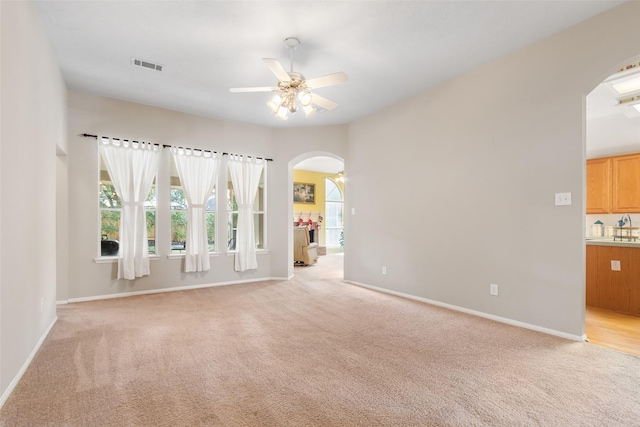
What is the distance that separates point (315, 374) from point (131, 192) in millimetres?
4039

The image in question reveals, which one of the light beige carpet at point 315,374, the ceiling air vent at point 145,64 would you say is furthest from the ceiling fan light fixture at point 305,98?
the light beige carpet at point 315,374

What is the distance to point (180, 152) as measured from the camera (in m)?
5.23

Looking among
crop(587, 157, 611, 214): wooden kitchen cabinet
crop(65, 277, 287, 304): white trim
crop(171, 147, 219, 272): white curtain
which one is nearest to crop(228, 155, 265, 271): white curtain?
crop(65, 277, 287, 304): white trim

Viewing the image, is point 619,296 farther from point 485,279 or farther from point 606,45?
point 606,45

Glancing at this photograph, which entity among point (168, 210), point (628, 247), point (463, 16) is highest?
point (463, 16)

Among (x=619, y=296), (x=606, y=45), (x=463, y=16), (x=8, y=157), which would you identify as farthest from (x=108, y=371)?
(x=619, y=296)

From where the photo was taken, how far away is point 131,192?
15.6 ft

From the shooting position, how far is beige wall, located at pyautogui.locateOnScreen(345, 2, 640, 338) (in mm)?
2955

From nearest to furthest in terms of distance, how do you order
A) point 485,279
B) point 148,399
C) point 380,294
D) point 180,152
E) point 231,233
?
point 148,399 → point 485,279 → point 380,294 → point 180,152 → point 231,233

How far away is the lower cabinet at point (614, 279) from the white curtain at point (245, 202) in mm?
5147

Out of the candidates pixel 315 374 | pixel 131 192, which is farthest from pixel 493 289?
pixel 131 192

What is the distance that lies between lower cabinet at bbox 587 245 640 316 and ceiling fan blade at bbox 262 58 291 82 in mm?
4397

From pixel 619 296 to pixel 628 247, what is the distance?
0.62 m

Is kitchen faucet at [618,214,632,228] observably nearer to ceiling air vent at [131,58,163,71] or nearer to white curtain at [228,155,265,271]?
white curtain at [228,155,265,271]
